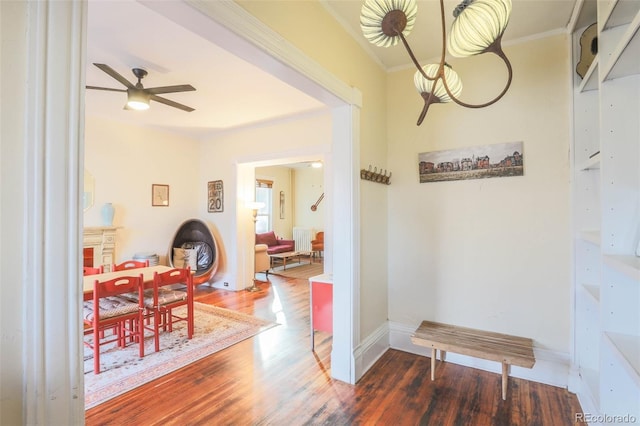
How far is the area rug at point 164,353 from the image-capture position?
2262mm

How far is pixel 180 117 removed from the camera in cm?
444

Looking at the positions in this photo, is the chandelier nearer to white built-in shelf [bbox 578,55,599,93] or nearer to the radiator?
white built-in shelf [bbox 578,55,599,93]

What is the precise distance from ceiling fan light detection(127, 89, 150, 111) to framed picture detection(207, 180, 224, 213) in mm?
2516

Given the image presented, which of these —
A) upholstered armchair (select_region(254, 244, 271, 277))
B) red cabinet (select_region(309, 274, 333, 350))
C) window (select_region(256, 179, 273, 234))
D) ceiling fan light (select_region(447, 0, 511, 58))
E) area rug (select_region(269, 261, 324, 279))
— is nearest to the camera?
ceiling fan light (select_region(447, 0, 511, 58))

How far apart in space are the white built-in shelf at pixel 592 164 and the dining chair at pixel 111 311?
3344 mm

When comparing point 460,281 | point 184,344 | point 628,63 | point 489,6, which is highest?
point 489,6

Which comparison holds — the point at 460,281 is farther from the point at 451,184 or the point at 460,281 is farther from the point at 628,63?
the point at 628,63

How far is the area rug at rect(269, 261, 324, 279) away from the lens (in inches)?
252

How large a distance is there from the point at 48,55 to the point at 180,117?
4.13 m

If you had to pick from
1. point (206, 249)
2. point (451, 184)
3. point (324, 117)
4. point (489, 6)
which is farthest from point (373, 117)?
point (206, 249)

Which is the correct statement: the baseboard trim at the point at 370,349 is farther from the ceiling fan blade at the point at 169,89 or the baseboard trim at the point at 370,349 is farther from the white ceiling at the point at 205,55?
the ceiling fan blade at the point at 169,89

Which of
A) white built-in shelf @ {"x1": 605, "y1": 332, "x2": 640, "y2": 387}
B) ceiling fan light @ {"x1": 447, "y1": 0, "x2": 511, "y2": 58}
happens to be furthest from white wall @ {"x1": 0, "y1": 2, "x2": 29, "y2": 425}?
white built-in shelf @ {"x1": 605, "y1": 332, "x2": 640, "y2": 387}

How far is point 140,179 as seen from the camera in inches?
196

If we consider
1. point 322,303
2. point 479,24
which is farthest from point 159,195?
point 479,24
